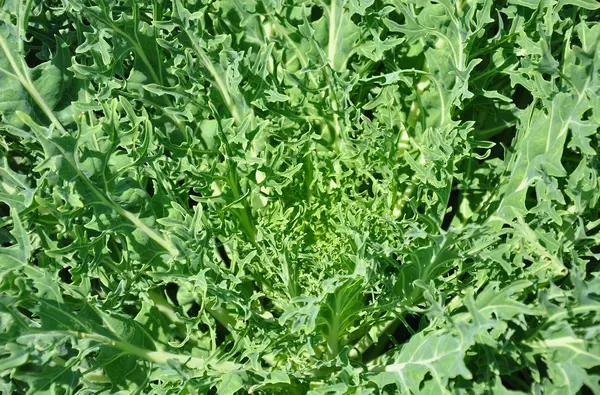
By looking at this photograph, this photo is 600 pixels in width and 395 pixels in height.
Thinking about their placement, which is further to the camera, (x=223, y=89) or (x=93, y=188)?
(x=223, y=89)

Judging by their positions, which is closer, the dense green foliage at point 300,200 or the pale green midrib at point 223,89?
the dense green foliage at point 300,200

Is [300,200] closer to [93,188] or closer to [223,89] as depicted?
[223,89]

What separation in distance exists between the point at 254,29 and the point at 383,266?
0.80 metres

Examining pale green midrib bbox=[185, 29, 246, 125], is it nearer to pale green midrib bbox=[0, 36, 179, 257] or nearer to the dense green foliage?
the dense green foliage

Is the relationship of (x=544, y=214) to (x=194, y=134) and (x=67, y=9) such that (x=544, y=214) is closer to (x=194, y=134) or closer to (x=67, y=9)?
(x=194, y=134)

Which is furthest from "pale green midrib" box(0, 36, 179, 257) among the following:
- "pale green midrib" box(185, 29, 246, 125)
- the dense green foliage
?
"pale green midrib" box(185, 29, 246, 125)

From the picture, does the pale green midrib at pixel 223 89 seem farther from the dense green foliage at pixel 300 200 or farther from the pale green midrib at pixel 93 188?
the pale green midrib at pixel 93 188

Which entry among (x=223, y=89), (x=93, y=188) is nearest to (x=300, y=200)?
(x=223, y=89)

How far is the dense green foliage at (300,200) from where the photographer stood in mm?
1531

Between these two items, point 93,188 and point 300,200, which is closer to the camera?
point 93,188

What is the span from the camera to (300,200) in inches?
75.8

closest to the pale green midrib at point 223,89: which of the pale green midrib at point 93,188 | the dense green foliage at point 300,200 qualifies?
the dense green foliage at point 300,200

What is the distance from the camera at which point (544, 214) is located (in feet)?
5.43

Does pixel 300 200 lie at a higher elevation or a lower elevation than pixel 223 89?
lower
